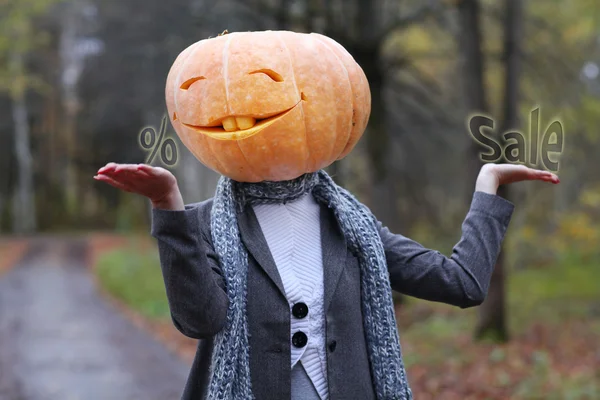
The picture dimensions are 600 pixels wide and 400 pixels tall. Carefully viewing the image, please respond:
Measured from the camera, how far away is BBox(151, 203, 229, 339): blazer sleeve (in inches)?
76.9

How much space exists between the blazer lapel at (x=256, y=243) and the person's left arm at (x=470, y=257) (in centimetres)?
43

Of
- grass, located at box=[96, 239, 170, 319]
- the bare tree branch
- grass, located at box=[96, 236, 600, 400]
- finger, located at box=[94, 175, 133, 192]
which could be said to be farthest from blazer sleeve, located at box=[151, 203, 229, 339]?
grass, located at box=[96, 239, 170, 319]

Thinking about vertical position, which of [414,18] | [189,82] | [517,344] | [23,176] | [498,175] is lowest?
[23,176]

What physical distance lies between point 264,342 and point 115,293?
46.3 ft

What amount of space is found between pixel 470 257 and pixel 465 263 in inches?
1.0

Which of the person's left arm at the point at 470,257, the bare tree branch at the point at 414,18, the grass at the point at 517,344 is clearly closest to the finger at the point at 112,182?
the person's left arm at the point at 470,257

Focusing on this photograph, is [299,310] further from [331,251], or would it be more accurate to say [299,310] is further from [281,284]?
[331,251]

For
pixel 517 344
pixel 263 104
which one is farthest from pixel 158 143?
pixel 517 344

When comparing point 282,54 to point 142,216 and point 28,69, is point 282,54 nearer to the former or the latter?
point 28,69

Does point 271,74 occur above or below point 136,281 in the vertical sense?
above

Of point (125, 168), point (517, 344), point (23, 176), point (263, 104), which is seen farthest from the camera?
point (23, 176)

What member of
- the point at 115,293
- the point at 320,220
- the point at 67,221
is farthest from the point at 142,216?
the point at 320,220

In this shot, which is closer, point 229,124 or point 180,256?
point 180,256

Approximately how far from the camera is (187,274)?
197cm
